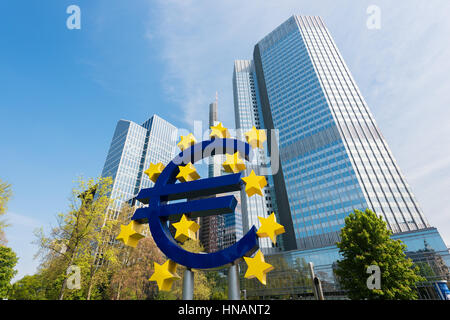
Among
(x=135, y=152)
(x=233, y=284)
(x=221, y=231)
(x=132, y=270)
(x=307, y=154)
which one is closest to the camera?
(x=233, y=284)

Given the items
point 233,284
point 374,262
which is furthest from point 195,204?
point 374,262

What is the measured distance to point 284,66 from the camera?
101125mm

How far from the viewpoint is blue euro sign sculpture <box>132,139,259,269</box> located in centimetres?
807

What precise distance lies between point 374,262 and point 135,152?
10296cm

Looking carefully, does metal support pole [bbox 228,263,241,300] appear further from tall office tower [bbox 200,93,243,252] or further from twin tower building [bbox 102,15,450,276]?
tall office tower [bbox 200,93,243,252]

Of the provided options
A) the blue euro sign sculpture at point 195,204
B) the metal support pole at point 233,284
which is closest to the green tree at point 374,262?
the metal support pole at point 233,284

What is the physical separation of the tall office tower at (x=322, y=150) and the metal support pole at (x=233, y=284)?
44660 millimetres

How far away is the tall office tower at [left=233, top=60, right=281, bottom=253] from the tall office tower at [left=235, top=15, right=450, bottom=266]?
25.8ft

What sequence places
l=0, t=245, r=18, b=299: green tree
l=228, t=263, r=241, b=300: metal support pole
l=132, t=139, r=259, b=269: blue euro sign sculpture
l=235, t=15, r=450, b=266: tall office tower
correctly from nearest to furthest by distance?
1. l=228, t=263, r=241, b=300: metal support pole
2. l=132, t=139, r=259, b=269: blue euro sign sculpture
3. l=0, t=245, r=18, b=299: green tree
4. l=235, t=15, r=450, b=266: tall office tower

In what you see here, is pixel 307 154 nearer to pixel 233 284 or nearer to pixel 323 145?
pixel 323 145

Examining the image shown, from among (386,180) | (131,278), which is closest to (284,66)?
(386,180)

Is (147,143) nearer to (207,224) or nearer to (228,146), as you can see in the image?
(207,224)

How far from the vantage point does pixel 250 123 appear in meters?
116

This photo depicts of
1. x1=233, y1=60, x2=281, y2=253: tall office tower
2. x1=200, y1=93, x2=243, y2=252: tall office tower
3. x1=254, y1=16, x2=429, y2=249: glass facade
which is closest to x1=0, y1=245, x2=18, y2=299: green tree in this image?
x1=254, y1=16, x2=429, y2=249: glass facade
